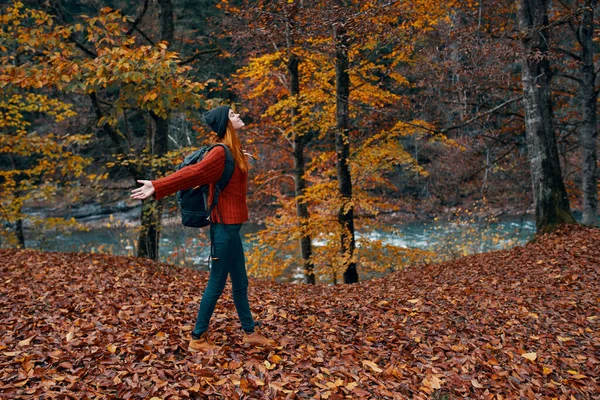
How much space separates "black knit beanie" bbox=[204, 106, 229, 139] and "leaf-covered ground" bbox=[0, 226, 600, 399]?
2208 mm

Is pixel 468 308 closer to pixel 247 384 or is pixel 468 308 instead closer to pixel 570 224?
pixel 247 384

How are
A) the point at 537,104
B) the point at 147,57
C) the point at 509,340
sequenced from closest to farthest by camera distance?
the point at 509,340 → the point at 147,57 → the point at 537,104

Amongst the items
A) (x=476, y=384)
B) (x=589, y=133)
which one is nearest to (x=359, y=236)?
(x=589, y=133)

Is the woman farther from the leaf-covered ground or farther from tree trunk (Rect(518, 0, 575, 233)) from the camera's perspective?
tree trunk (Rect(518, 0, 575, 233))

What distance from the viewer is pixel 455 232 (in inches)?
824

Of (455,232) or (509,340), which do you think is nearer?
(509,340)

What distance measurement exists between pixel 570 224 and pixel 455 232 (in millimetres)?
11479

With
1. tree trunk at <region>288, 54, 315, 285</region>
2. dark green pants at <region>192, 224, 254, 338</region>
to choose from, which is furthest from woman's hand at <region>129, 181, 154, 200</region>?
tree trunk at <region>288, 54, 315, 285</region>

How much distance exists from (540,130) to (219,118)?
302 inches

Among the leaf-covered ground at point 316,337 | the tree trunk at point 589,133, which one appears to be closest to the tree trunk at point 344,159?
the leaf-covered ground at point 316,337

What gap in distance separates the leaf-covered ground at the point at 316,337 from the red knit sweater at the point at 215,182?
1.40 metres

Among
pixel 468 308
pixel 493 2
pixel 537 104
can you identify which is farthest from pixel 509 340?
pixel 493 2

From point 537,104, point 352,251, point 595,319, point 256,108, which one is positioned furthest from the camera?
point 256,108

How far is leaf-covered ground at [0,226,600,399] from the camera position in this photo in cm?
396
